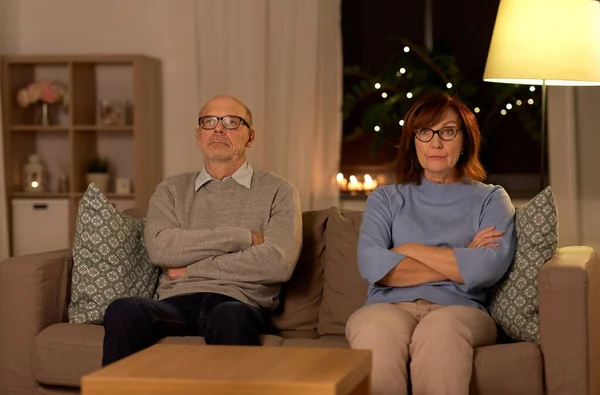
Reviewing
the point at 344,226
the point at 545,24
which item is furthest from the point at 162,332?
the point at 545,24

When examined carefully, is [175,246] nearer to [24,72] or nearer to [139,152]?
[139,152]

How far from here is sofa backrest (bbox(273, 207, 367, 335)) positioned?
3527mm

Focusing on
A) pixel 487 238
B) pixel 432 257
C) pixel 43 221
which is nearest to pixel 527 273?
pixel 487 238

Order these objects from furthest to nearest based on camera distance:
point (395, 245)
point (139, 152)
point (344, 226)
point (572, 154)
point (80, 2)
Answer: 1. point (80, 2)
2. point (139, 152)
3. point (572, 154)
4. point (344, 226)
5. point (395, 245)

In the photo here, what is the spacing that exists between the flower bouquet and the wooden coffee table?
3.37m

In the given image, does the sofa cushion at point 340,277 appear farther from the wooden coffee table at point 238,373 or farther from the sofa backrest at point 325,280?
the wooden coffee table at point 238,373

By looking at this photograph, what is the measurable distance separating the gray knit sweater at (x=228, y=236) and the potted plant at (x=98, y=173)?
84.6 inches

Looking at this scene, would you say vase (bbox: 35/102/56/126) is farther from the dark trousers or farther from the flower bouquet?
the dark trousers

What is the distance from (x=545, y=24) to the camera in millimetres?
3795

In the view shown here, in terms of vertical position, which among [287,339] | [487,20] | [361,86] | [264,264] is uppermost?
[487,20]

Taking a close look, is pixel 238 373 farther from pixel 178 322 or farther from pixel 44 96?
pixel 44 96

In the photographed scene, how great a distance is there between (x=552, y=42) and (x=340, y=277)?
1.14 metres

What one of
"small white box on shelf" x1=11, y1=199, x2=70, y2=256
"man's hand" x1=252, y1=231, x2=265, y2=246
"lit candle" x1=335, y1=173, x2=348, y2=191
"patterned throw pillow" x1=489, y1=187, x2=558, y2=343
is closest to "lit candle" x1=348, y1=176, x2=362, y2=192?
"lit candle" x1=335, y1=173, x2=348, y2=191

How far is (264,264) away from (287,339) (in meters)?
0.25
